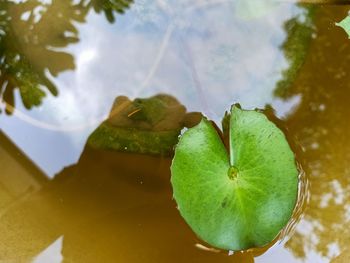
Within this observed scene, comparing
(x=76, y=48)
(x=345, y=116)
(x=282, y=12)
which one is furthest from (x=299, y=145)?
(x=76, y=48)

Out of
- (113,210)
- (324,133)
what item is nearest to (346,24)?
(324,133)

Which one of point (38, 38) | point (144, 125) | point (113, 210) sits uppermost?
point (38, 38)

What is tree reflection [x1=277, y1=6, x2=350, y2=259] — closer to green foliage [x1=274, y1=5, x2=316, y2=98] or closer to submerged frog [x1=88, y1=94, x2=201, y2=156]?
green foliage [x1=274, y1=5, x2=316, y2=98]

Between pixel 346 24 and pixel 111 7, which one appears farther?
pixel 111 7

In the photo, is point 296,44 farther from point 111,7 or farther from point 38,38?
point 38,38

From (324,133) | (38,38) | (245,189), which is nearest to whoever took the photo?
(245,189)

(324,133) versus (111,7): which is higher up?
(111,7)
